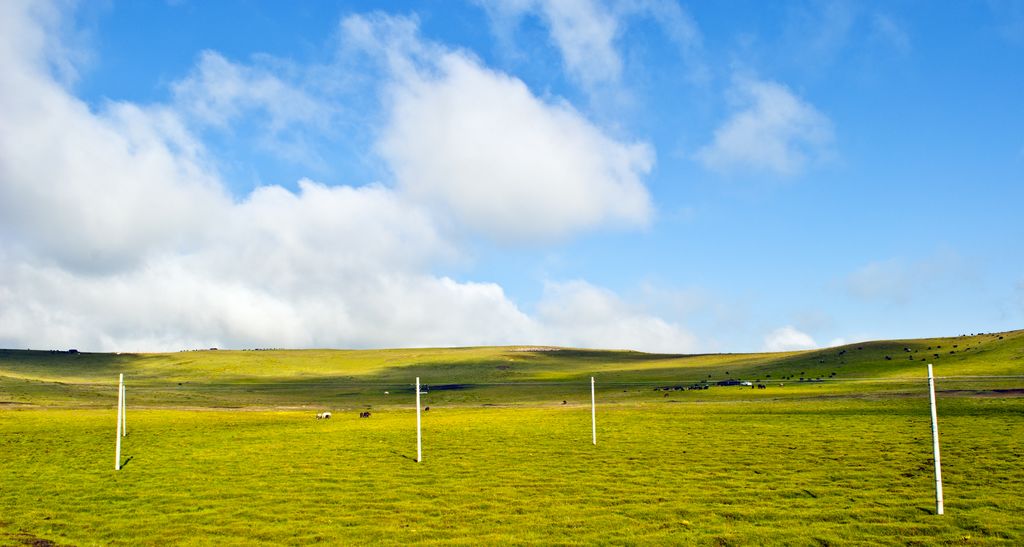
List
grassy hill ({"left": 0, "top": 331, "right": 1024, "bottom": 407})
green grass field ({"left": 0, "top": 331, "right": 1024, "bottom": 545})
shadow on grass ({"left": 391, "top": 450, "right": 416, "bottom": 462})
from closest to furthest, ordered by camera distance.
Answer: green grass field ({"left": 0, "top": 331, "right": 1024, "bottom": 545}), shadow on grass ({"left": 391, "top": 450, "right": 416, "bottom": 462}), grassy hill ({"left": 0, "top": 331, "right": 1024, "bottom": 407})

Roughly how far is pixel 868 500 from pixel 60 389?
11184cm

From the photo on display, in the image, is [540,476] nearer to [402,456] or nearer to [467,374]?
[402,456]

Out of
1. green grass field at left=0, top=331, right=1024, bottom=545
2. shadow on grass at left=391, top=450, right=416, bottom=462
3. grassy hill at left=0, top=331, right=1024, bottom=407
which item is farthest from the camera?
grassy hill at left=0, top=331, right=1024, bottom=407

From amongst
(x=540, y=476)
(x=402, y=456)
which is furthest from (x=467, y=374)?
(x=540, y=476)

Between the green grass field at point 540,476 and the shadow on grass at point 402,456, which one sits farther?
the shadow on grass at point 402,456

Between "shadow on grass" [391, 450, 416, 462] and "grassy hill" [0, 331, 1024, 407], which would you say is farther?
"grassy hill" [0, 331, 1024, 407]

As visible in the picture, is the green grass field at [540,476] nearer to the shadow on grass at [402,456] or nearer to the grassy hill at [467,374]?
the shadow on grass at [402,456]

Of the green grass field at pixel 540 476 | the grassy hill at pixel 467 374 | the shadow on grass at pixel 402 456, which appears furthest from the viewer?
the grassy hill at pixel 467 374

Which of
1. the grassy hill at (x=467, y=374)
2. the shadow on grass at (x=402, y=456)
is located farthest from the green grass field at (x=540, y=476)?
the grassy hill at (x=467, y=374)

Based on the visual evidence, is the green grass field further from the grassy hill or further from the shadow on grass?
the grassy hill

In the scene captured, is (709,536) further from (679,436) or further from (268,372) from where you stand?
(268,372)

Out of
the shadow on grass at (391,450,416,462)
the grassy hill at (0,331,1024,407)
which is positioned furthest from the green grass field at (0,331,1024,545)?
the grassy hill at (0,331,1024,407)

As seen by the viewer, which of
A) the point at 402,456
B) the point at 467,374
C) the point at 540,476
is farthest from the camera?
the point at 467,374

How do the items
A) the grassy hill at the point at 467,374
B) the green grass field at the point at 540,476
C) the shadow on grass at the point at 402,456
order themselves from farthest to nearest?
the grassy hill at the point at 467,374
the shadow on grass at the point at 402,456
the green grass field at the point at 540,476
